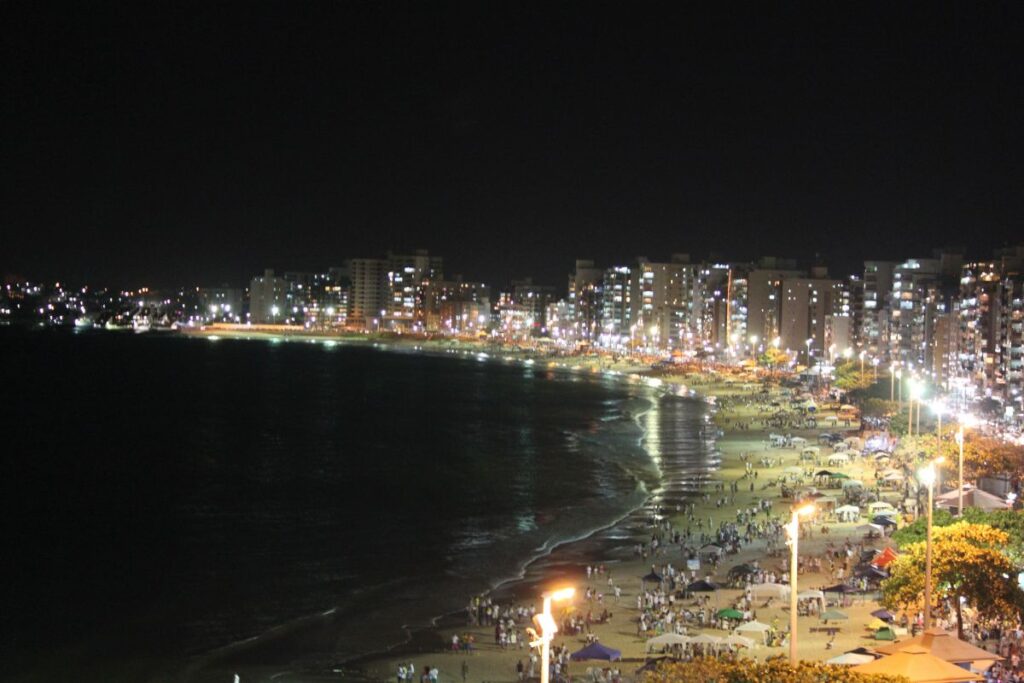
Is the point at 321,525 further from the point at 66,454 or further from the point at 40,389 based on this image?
the point at 40,389

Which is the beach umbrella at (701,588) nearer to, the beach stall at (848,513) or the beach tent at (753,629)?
the beach tent at (753,629)

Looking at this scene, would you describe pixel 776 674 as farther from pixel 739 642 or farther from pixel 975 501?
pixel 975 501

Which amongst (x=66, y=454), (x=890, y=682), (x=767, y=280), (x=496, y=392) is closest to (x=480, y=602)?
(x=890, y=682)

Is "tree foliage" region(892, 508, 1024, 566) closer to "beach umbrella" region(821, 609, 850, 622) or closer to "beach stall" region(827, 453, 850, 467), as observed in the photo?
"beach umbrella" region(821, 609, 850, 622)

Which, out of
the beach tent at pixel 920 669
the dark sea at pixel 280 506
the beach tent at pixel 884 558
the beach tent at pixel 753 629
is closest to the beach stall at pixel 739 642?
the beach tent at pixel 753 629

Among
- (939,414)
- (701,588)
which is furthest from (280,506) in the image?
(939,414)

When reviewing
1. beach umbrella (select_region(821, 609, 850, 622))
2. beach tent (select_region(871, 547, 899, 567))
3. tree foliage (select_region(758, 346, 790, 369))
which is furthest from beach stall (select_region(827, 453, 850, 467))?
tree foliage (select_region(758, 346, 790, 369))
